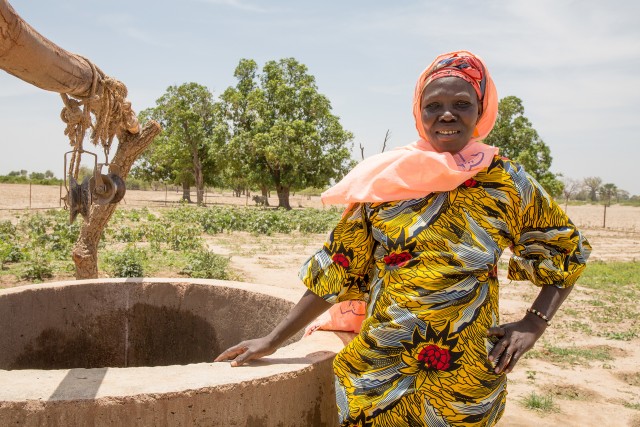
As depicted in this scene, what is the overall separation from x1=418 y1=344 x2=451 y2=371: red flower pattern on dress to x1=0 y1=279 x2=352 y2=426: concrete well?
0.53 metres

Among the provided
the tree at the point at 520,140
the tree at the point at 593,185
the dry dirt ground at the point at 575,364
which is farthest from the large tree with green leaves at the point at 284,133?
the tree at the point at 593,185

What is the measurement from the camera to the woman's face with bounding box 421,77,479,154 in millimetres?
1562

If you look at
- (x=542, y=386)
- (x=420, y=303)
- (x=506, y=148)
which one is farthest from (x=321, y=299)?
(x=506, y=148)

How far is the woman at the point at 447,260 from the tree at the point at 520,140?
1066 inches

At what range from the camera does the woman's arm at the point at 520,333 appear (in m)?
1.50

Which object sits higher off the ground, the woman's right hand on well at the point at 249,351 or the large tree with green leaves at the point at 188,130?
the large tree with green leaves at the point at 188,130

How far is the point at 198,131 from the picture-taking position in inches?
1254

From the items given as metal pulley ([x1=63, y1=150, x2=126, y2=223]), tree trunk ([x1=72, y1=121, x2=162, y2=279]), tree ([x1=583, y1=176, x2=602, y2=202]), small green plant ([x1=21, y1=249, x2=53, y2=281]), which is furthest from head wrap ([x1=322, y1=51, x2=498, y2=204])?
tree ([x1=583, y1=176, x2=602, y2=202])

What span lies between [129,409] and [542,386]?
3699 mm

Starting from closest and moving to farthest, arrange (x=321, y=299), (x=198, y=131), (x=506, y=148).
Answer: (x=321, y=299) → (x=506, y=148) → (x=198, y=131)

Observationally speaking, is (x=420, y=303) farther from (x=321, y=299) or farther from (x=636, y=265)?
(x=636, y=265)

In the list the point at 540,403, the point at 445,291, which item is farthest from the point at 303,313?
the point at 540,403

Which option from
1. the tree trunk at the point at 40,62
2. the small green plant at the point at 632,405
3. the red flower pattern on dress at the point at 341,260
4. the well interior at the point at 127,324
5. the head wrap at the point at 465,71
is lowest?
the small green plant at the point at 632,405

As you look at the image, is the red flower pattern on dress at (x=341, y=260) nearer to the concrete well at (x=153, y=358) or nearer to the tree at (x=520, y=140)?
the concrete well at (x=153, y=358)
